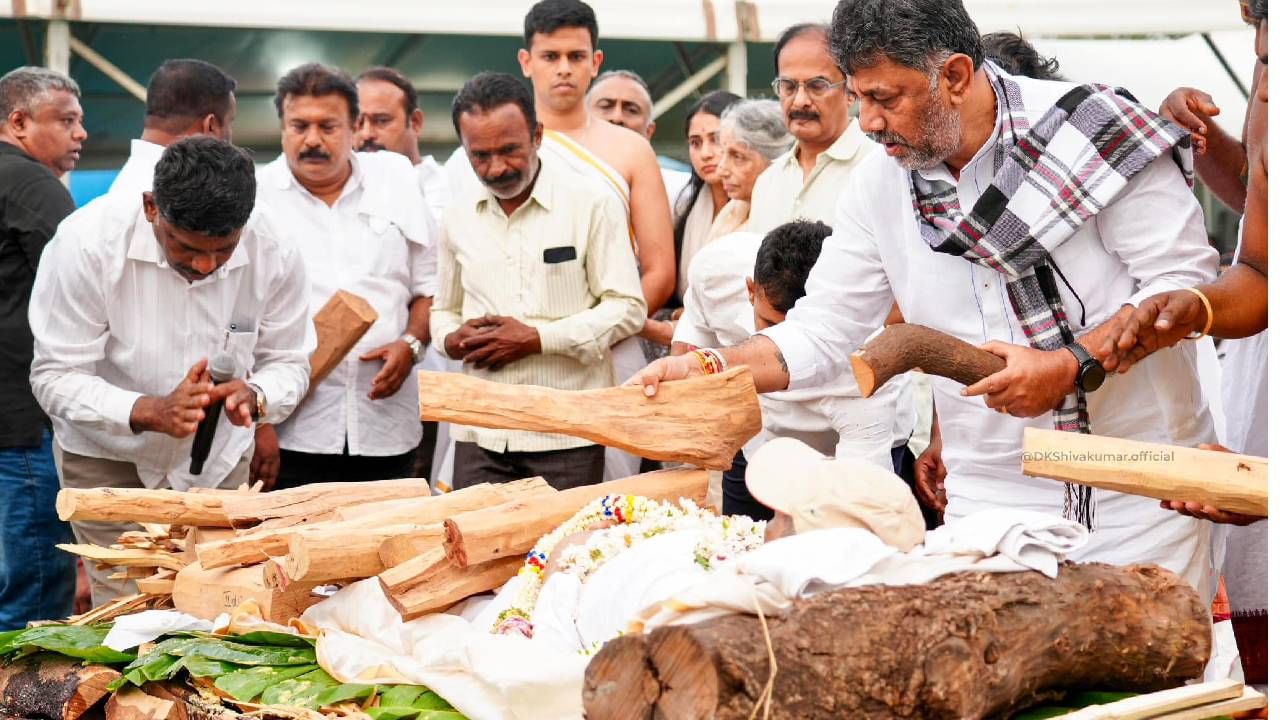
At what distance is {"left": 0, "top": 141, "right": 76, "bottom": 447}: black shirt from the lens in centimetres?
562

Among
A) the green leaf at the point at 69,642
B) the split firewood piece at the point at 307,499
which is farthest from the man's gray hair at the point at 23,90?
the green leaf at the point at 69,642

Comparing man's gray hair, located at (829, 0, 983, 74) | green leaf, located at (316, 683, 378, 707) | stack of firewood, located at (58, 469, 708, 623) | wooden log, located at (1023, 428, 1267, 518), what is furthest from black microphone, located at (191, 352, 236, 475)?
wooden log, located at (1023, 428, 1267, 518)

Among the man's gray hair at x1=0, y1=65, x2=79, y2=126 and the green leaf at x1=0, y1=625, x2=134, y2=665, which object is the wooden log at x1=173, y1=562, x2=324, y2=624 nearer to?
the green leaf at x1=0, y1=625, x2=134, y2=665

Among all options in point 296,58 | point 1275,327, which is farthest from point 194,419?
point 296,58

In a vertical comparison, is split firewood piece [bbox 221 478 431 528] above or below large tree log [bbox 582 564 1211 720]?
below

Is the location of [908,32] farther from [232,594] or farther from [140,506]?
[140,506]

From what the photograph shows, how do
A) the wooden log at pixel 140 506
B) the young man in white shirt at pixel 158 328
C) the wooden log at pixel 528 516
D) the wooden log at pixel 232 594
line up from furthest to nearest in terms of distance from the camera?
the young man in white shirt at pixel 158 328 < the wooden log at pixel 140 506 < the wooden log at pixel 232 594 < the wooden log at pixel 528 516

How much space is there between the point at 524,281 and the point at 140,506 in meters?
1.84

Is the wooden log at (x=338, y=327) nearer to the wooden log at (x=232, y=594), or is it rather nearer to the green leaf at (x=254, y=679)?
the wooden log at (x=232, y=594)

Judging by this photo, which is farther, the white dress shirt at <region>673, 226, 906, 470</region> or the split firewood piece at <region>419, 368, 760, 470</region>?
the white dress shirt at <region>673, 226, 906, 470</region>

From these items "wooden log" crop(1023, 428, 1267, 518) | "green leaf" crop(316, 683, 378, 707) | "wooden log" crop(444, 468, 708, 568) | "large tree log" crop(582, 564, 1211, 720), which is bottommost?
"green leaf" crop(316, 683, 378, 707)

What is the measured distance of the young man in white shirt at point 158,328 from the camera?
4938 mm

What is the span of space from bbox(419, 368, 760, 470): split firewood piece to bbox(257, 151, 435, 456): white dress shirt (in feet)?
7.32

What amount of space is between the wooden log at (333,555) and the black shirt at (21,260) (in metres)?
2.19
